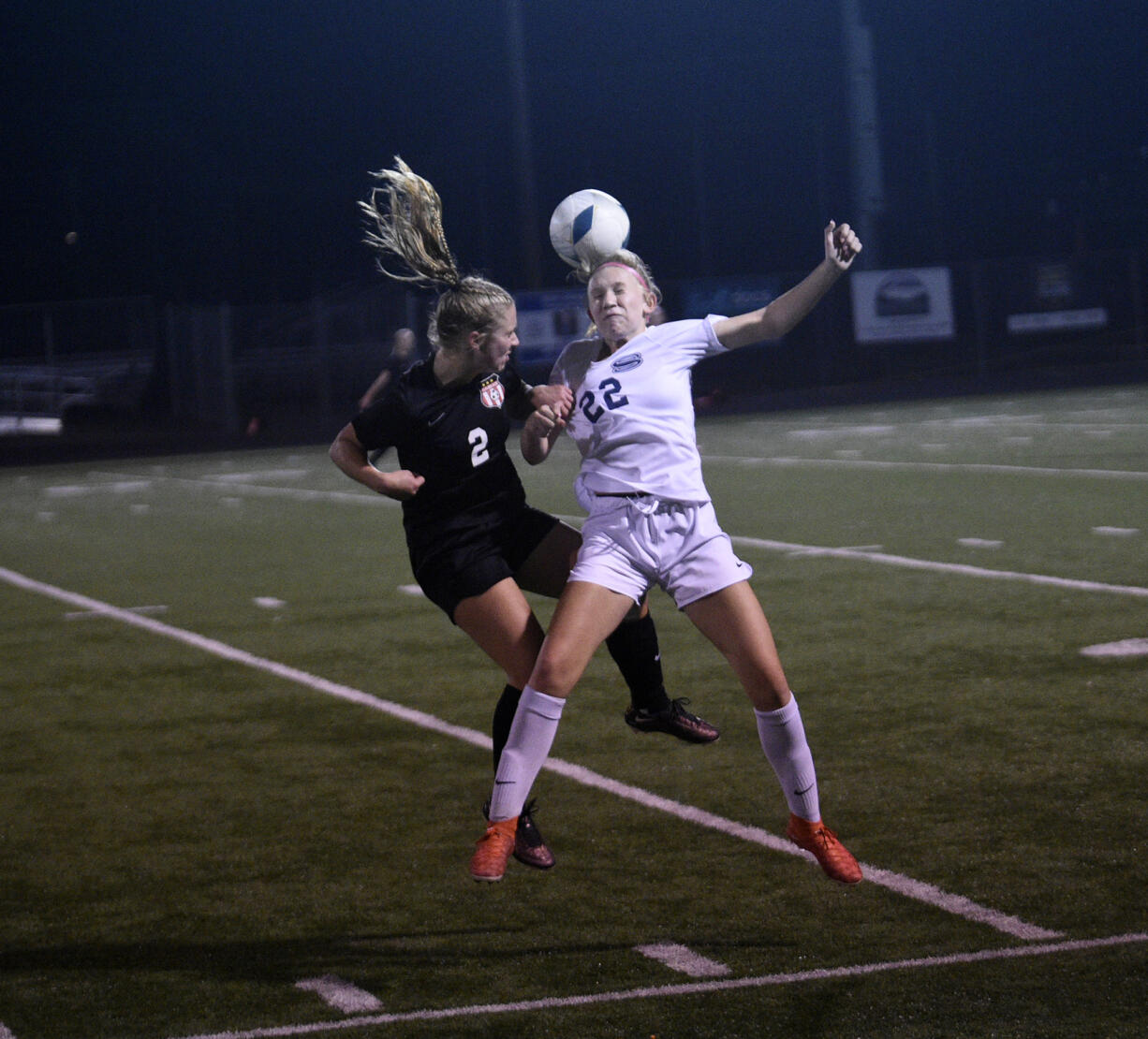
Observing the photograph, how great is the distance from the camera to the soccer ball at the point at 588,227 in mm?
5734

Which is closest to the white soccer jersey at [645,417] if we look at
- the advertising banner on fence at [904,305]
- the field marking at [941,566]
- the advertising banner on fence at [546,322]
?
the field marking at [941,566]

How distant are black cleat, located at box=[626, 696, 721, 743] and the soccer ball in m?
1.46

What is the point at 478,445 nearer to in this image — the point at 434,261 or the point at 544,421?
the point at 544,421

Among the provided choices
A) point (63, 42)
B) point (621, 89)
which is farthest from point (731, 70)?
point (63, 42)

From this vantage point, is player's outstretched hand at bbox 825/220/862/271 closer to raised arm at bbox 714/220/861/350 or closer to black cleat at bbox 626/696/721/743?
raised arm at bbox 714/220/861/350

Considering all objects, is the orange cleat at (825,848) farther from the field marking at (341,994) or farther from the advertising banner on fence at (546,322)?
the advertising banner on fence at (546,322)

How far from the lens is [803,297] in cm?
491

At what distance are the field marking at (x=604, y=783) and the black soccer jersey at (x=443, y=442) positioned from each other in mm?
1383

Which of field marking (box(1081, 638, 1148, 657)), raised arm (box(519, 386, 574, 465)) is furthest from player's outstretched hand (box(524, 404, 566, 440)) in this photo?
field marking (box(1081, 638, 1148, 657))

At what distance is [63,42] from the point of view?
44.7 m

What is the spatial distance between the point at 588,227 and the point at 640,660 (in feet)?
4.69

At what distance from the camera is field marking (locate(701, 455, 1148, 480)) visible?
15.9 m

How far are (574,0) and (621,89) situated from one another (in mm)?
3169

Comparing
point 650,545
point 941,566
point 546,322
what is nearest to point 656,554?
point 650,545
